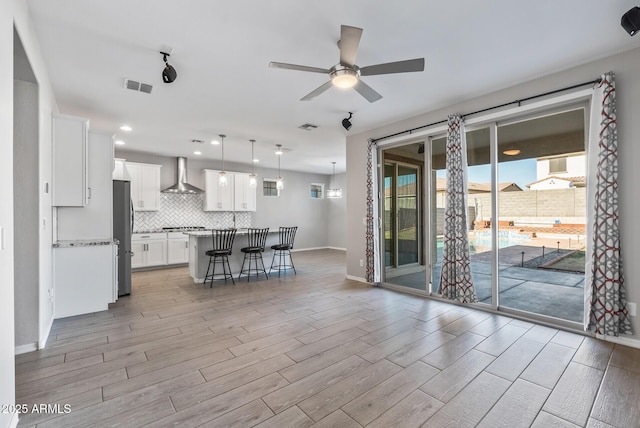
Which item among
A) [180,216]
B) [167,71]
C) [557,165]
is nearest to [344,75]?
[167,71]

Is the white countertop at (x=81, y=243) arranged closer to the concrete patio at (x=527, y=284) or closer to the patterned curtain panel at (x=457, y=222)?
the patterned curtain panel at (x=457, y=222)

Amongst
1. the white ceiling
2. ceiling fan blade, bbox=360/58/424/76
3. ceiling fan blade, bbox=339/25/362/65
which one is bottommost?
ceiling fan blade, bbox=360/58/424/76

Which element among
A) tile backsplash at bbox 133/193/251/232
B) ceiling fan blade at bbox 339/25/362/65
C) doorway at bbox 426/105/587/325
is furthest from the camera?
tile backsplash at bbox 133/193/251/232

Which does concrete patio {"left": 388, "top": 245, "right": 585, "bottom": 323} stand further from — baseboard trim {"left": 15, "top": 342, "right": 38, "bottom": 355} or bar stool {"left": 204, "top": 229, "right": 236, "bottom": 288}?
baseboard trim {"left": 15, "top": 342, "right": 38, "bottom": 355}

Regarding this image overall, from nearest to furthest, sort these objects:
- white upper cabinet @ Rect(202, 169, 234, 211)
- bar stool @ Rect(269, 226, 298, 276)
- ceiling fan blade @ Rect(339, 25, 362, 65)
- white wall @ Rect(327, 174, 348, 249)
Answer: ceiling fan blade @ Rect(339, 25, 362, 65)
bar stool @ Rect(269, 226, 298, 276)
white upper cabinet @ Rect(202, 169, 234, 211)
white wall @ Rect(327, 174, 348, 249)

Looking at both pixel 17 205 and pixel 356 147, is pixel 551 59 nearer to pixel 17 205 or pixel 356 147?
pixel 356 147

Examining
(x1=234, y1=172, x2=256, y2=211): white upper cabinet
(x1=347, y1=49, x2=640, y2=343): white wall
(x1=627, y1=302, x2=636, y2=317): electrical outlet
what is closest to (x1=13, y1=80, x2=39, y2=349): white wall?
(x1=347, y1=49, x2=640, y2=343): white wall

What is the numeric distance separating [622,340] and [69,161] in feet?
19.9

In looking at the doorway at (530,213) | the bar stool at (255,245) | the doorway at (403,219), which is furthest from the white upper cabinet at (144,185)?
the doorway at (530,213)

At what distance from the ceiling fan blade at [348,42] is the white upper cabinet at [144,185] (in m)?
6.03

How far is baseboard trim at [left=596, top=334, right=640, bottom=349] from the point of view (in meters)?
2.76

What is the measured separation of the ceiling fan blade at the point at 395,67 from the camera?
235cm

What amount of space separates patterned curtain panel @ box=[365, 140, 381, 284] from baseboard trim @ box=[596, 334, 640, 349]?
2.81 meters

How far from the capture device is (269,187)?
31.1 ft
